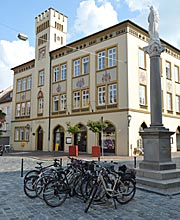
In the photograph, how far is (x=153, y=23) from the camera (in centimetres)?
1084

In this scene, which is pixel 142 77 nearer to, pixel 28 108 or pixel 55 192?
pixel 28 108

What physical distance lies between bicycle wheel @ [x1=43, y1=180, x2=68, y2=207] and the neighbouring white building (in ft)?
54.8

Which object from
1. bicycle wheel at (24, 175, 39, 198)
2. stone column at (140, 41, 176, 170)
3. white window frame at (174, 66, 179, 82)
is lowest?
bicycle wheel at (24, 175, 39, 198)

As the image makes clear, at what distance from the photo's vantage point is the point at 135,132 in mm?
23328

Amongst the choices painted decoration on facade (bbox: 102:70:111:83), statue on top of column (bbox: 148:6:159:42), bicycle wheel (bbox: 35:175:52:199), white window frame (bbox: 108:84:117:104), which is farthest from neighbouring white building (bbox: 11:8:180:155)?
bicycle wheel (bbox: 35:175:52:199)

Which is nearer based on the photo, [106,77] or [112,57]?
[112,57]

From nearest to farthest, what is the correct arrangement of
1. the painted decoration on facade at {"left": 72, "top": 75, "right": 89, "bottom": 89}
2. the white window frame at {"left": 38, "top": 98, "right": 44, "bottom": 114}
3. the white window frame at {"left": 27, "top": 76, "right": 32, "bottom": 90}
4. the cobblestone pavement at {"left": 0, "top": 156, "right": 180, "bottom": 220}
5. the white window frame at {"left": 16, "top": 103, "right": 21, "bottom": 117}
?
the cobblestone pavement at {"left": 0, "top": 156, "right": 180, "bottom": 220} → the painted decoration on facade at {"left": 72, "top": 75, "right": 89, "bottom": 89} → the white window frame at {"left": 38, "top": 98, "right": 44, "bottom": 114} → the white window frame at {"left": 27, "top": 76, "right": 32, "bottom": 90} → the white window frame at {"left": 16, "top": 103, "right": 21, "bottom": 117}

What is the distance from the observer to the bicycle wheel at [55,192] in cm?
617

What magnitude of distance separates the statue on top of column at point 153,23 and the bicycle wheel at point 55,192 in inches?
295

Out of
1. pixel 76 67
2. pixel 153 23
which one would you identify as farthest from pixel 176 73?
pixel 153 23

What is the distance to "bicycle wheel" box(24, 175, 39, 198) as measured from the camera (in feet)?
23.0

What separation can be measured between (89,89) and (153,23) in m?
16.3

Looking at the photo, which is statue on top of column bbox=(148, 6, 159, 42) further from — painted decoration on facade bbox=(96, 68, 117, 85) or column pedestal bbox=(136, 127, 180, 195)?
painted decoration on facade bbox=(96, 68, 117, 85)

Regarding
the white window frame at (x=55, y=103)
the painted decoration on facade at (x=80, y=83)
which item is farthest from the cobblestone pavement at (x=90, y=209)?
the white window frame at (x=55, y=103)
